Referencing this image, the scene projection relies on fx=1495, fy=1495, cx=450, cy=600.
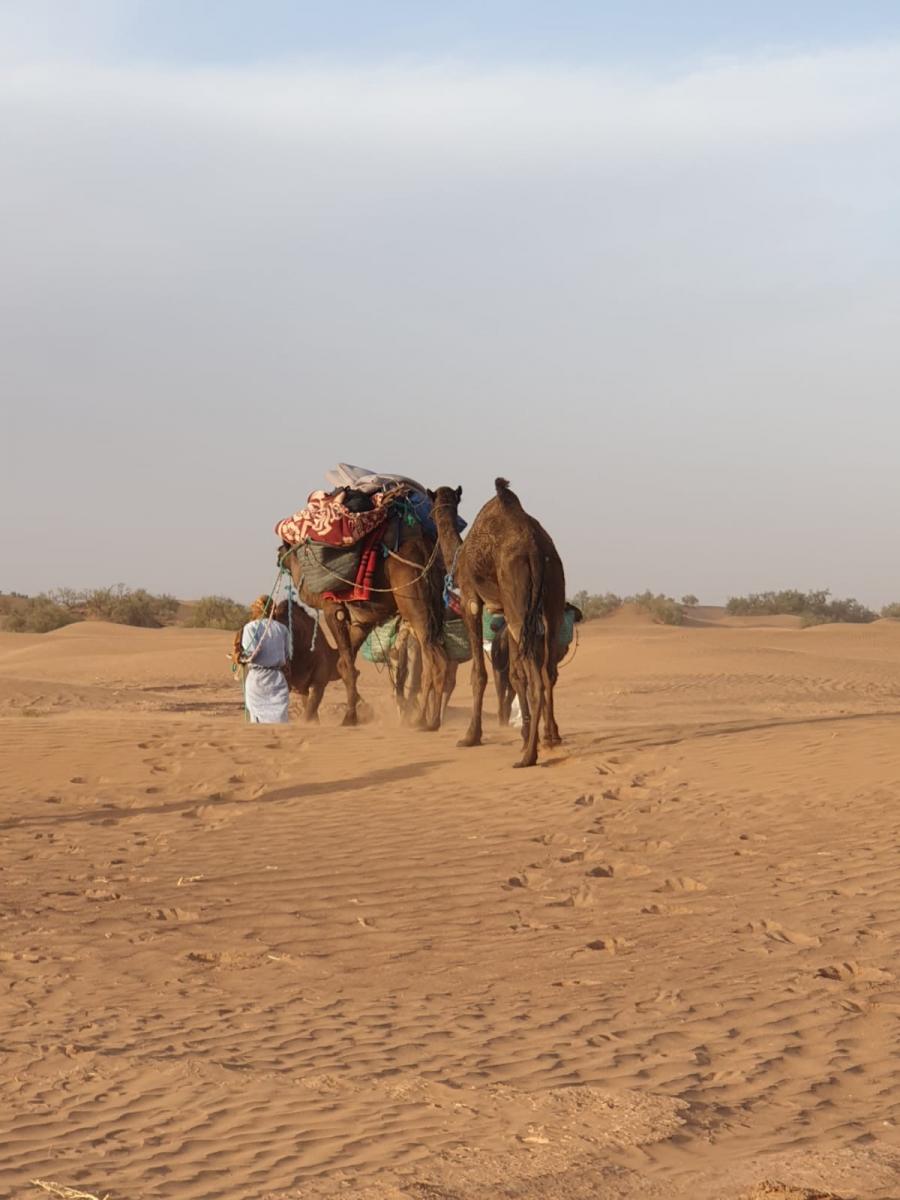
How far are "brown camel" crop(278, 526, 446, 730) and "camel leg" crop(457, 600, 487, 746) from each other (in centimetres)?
143

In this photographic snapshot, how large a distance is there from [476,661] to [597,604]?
4345 centimetres

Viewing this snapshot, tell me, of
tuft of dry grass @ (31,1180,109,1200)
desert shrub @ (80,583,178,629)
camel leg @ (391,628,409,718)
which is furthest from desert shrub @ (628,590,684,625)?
tuft of dry grass @ (31,1180,109,1200)

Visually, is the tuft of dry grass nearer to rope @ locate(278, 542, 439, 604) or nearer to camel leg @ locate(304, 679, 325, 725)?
rope @ locate(278, 542, 439, 604)

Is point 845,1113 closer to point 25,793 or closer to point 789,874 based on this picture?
point 789,874

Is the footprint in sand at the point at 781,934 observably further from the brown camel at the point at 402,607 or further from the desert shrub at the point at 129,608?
the desert shrub at the point at 129,608

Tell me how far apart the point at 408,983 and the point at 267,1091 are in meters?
1.76

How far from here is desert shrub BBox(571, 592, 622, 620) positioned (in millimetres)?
56028

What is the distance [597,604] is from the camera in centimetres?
5728

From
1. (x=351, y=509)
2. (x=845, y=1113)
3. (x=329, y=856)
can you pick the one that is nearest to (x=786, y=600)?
(x=351, y=509)

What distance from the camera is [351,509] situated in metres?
15.7

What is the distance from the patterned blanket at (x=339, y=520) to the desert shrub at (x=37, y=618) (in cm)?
3655

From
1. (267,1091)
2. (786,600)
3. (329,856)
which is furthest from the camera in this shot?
(786,600)

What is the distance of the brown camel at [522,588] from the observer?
41.8ft

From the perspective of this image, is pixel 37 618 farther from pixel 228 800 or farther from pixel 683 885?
pixel 683 885
